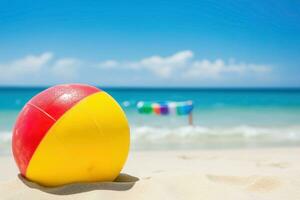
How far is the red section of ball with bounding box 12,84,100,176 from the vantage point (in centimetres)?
Result: 339

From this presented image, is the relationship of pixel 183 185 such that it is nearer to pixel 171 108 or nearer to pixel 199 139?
pixel 199 139

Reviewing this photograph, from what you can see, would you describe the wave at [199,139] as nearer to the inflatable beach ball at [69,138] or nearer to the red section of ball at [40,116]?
the red section of ball at [40,116]

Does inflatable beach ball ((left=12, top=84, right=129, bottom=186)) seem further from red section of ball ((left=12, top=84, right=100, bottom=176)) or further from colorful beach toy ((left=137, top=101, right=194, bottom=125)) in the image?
colorful beach toy ((left=137, top=101, right=194, bottom=125))

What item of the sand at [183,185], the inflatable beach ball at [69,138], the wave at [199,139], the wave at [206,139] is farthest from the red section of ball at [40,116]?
the wave at [206,139]

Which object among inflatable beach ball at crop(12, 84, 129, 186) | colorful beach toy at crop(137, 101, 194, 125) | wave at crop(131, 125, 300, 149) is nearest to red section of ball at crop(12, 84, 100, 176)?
inflatable beach ball at crop(12, 84, 129, 186)

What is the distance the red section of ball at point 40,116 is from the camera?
3.39 metres

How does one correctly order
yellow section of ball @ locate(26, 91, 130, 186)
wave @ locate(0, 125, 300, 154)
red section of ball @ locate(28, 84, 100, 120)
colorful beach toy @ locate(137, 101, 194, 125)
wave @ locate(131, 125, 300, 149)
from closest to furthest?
yellow section of ball @ locate(26, 91, 130, 186), red section of ball @ locate(28, 84, 100, 120), wave @ locate(0, 125, 300, 154), wave @ locate(131, 125, 300, 149), colorful beach toy @ locate(137, 101, 194, 125)

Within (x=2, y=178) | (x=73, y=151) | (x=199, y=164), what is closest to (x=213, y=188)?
(x=73, y=151)

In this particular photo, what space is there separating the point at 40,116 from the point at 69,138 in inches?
13.9

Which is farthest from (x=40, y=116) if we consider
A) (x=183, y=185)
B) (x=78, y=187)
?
(x=183, y=185)

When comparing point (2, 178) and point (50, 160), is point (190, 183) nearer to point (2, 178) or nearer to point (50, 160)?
point (50, 160)

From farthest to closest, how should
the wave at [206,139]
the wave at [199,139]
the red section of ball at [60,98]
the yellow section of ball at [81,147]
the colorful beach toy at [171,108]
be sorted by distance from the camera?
the colorful beach toy at [171,108] → the wave at [206,139] → the wave at [199,139] → the red section of ball at [60,98] → the yellow section of ball at [81,147]

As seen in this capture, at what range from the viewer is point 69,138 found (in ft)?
10.9

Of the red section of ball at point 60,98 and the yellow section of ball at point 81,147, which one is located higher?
the red section of ball at point 60,98
